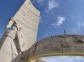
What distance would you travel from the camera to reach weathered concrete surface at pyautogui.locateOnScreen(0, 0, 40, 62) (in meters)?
6.64

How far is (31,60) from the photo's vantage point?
20.1 ft

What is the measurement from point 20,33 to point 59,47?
211cm

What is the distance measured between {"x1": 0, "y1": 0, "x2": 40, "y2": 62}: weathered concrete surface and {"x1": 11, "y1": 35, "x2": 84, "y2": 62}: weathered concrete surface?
33.2 inches

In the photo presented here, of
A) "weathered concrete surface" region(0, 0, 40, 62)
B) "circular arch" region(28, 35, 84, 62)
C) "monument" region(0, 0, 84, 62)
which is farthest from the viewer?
"weathered concrete surface" region(0, 0, 40, 62)

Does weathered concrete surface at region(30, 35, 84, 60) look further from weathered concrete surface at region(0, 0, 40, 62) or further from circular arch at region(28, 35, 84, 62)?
weathered concrete surface at region(0, 0, 40, 62)

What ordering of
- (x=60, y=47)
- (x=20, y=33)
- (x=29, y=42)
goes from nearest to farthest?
(x=60, y=47) < (x=20, y=33) < (x=29, y=42)

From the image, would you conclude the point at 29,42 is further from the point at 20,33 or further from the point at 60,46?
the point at 60,46

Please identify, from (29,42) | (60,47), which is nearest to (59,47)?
(60,47)

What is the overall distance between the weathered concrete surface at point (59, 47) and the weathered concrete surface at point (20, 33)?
2.76 ft

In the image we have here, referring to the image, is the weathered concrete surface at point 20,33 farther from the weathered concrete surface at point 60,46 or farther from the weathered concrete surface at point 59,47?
the weathered concrete surface at point 60,46

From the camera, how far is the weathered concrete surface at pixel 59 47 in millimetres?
5434

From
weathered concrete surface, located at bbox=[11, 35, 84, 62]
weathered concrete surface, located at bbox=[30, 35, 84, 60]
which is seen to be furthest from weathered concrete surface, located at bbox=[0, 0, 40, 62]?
weathered concrete surface, located at bbox=[30, 35, 84, 60]

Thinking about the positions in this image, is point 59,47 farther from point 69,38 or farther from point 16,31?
point 16,31

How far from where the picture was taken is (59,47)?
5.59 m
